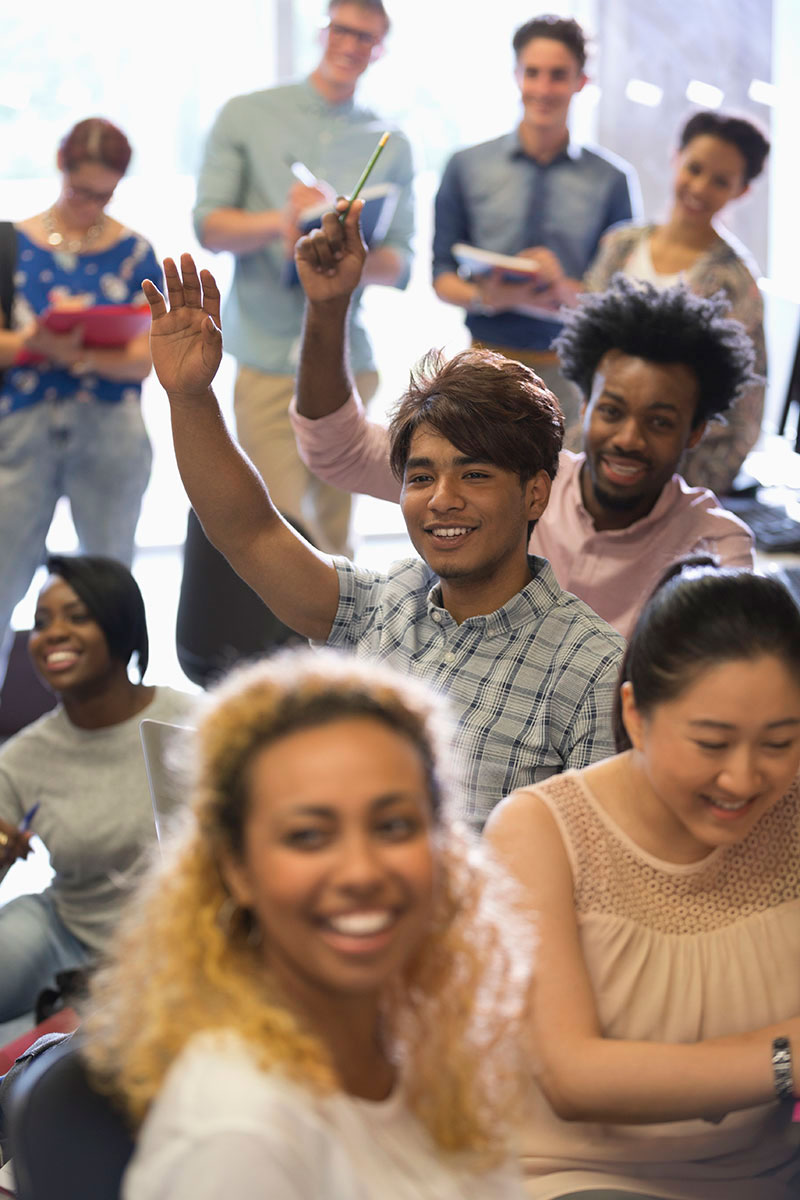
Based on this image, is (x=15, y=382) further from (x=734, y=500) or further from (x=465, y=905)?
(x=465, y=905)

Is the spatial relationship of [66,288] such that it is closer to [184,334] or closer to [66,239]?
[66,239]

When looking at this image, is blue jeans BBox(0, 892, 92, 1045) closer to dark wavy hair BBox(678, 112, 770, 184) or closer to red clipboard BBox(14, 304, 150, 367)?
red clipboard BBox(14, 304, 150, 367)

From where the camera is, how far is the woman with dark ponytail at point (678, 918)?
1249 millimetres

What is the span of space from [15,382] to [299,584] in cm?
174

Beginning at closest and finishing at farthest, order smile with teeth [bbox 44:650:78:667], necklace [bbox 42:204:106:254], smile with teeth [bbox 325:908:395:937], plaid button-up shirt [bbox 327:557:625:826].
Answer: smile with teeth [bbox 325:908:395:937] < plaid button-up shirt [bbox 327:557:625:826] < smile with teeth [bbox 44:650:78:667] < necklace [bbox 42:204:106:254]

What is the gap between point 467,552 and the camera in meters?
1.68

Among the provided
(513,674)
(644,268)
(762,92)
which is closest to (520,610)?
(513,674)

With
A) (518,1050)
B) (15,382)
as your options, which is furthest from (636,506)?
(15,382)

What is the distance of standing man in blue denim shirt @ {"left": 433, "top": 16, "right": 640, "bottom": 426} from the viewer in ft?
11.7

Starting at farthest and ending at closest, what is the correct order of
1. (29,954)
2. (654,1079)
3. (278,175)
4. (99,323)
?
1. (278,175)
2. (99,323)
3. (29,954)
4. (654,1079)

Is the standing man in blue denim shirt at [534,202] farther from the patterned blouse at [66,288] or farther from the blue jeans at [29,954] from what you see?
the blue jeans at [29,954]

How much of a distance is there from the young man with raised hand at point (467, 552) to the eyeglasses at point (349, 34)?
2.02 metres

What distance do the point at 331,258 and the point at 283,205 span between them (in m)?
1.66

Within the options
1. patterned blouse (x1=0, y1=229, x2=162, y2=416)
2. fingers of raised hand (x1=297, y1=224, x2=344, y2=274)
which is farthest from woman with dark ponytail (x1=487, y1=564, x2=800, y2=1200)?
patterned blouse (x1=0, y1=229, x2=162, y2=416)
